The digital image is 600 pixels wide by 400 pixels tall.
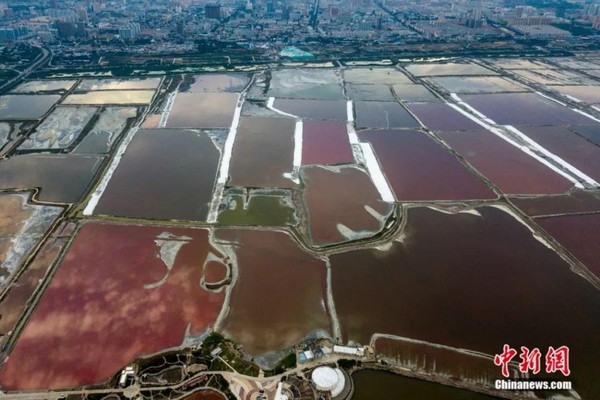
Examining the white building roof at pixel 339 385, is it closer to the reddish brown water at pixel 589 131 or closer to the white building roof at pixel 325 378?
the white building roof at pixel 325 378

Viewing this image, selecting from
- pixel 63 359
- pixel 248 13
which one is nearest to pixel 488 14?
pixel 248 13

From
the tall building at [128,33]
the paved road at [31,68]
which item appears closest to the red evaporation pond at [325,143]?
the paved road at [31,68]

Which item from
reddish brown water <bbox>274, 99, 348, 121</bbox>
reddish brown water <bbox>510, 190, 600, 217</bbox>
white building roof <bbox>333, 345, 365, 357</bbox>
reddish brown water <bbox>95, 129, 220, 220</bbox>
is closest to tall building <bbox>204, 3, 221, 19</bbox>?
reddish brown water <bbox>274, 99, 348, 121</bbox>

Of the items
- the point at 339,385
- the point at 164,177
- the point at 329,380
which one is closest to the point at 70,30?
the point at 164,177

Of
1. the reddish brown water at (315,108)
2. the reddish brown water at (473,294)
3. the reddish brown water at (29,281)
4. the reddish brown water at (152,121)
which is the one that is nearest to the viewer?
the reddish brown water at (473,294)

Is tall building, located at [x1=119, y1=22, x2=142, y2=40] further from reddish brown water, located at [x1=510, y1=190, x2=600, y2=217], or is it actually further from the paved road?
reddish brown water, located at [x1=510, y1=190, x2=600, y2=217]

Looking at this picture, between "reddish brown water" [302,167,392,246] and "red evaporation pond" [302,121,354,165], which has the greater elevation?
"red evaporation pond" [302,121,354,165]
